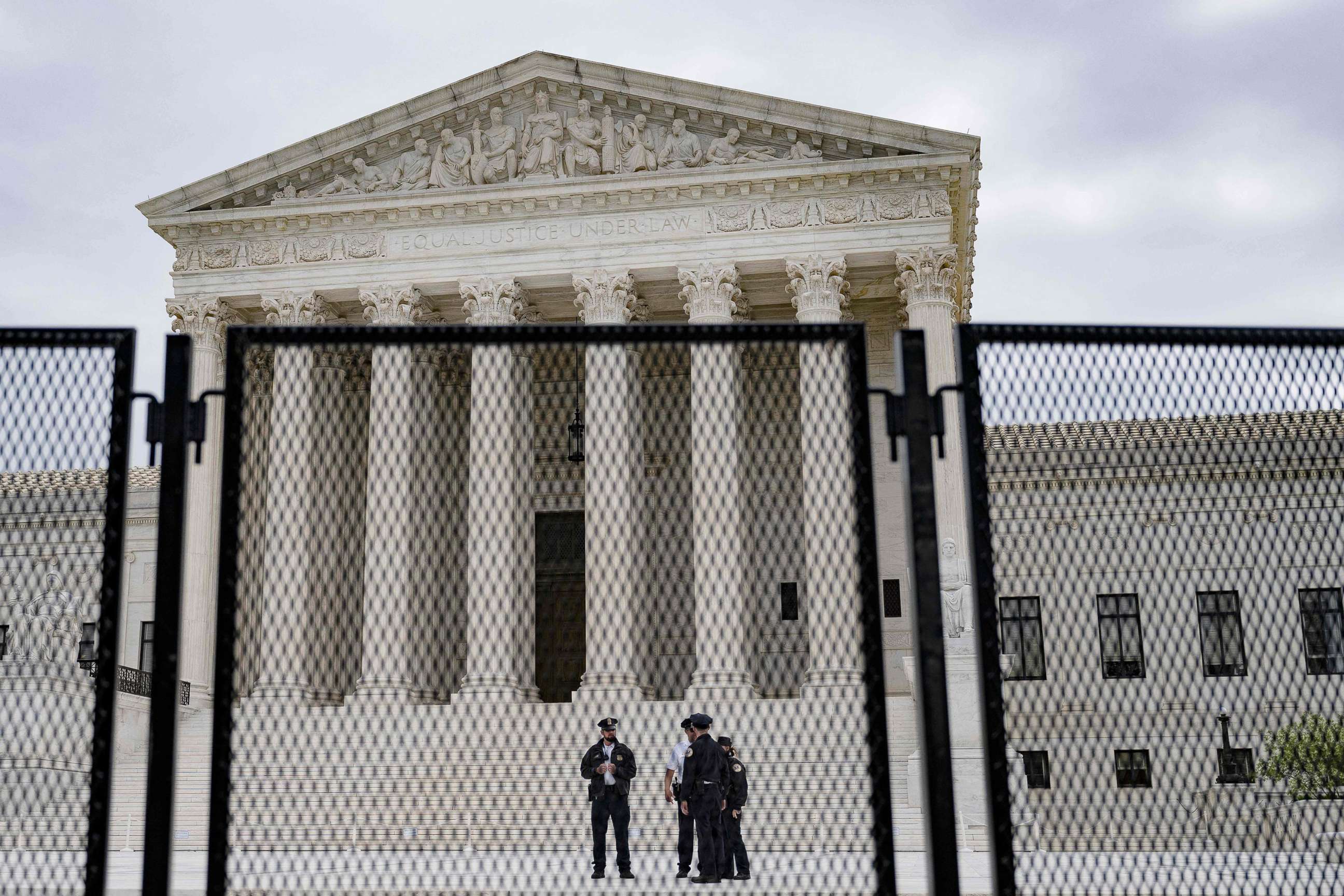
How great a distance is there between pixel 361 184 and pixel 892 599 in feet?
58.0

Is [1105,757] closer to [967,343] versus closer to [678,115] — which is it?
[967,343]

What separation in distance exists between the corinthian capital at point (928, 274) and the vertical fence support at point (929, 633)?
2810 centimetres

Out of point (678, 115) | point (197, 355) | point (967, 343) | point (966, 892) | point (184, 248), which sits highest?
point (678, 115)

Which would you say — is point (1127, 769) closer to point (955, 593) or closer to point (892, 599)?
point (955, 593)

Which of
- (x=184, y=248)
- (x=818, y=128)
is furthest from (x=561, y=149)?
(x=184, y=248)

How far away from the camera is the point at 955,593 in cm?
2975

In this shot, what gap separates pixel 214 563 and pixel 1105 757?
1233 inches

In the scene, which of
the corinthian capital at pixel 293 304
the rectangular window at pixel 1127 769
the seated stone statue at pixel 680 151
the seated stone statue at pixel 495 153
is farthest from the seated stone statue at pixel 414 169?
the rectangular window at pixel 1127 769

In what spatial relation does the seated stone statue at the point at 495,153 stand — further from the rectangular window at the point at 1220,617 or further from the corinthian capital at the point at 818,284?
the rectangular window at the point at 1220,617

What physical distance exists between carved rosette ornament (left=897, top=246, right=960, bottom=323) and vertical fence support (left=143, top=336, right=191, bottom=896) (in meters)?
28.9

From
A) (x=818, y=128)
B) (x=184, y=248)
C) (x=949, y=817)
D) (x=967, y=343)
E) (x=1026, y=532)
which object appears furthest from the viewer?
(x=184, y=248)

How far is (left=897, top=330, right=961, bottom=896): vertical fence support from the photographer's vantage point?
512 centimetres

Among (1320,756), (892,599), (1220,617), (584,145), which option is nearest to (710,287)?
(584,145)

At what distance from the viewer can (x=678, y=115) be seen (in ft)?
115
